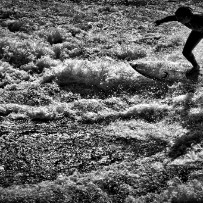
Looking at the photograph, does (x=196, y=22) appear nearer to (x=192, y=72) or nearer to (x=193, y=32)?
(x=193, y=32)

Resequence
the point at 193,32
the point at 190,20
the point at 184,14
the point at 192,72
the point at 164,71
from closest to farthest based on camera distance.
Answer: the point at 184,14 < the point at 190,20 < the point at 193,32 < the point at 192,72 < the point at 164,71

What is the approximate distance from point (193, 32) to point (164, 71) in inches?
47.0

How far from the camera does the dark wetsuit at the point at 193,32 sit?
17.7ft

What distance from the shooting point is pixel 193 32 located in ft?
20.2

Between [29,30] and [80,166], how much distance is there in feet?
16.1

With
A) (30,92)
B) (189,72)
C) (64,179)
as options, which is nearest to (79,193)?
(64,179)

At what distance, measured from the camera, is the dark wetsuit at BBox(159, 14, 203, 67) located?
5.39 m

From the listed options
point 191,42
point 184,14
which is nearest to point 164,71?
point 191,42

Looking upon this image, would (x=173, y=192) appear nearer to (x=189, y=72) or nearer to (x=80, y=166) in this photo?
(x=80, y=166)

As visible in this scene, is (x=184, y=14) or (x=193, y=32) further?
(x=193, y=32)

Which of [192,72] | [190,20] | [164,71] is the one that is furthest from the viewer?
[164,71]

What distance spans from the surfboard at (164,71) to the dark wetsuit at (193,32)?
0.34 metres

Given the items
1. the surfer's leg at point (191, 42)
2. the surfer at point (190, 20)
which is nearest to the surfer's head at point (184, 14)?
the surfer at point (190, 20)

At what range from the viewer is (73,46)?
26.0 ft
